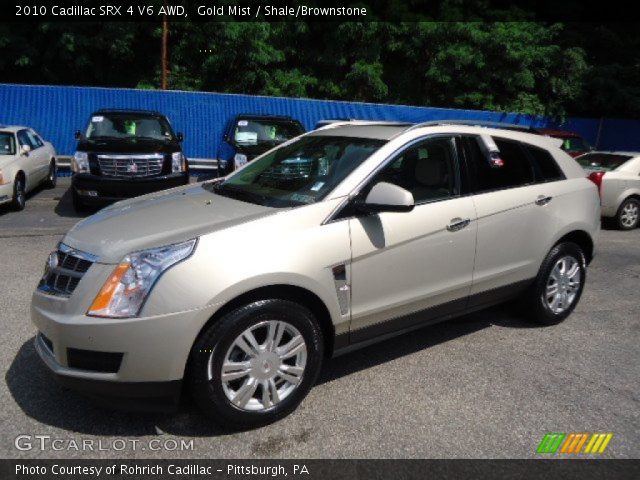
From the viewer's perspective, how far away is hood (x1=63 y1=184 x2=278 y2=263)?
9.55 feet

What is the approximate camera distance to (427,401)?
339cm

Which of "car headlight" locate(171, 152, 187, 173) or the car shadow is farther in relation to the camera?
"car headlight" locate(171, 152, 187, 173)

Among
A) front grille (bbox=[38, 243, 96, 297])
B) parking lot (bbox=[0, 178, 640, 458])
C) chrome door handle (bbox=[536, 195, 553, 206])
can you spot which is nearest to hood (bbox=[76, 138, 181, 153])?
parking lot (bbox=[0, 178, 640, 458])

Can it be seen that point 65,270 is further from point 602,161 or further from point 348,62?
point 348,62

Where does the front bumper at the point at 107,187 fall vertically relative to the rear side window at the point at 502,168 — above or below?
below

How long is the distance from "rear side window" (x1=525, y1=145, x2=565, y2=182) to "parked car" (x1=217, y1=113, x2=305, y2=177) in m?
6.26

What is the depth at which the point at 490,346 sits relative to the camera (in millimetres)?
4258

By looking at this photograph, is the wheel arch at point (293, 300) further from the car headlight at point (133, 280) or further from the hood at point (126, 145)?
the hood at point (126, 145)

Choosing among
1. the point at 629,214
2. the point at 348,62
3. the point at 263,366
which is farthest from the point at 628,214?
the point at 348,62

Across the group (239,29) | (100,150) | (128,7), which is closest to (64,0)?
(128,7)

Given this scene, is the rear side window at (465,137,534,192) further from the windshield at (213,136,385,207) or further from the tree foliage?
the tree foliage

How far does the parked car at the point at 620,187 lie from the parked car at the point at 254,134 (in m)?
5.57

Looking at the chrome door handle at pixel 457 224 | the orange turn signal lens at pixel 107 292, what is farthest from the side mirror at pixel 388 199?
the orange turn signal lens at pixel 107 292

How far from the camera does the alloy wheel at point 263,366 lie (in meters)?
2.92
